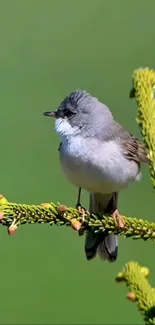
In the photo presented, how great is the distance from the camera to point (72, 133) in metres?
3.85

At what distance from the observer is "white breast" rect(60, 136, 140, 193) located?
140 inches

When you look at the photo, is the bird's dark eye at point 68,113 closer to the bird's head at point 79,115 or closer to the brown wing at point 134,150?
the bird's head at point 79,115

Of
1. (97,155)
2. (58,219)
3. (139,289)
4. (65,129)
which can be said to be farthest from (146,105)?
(65,129)

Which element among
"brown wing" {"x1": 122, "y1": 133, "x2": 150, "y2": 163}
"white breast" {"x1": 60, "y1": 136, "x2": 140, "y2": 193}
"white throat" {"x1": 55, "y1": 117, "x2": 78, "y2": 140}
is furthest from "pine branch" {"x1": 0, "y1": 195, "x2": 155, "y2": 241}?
"white throat" {"x1": 55, "y1": 117, "x2": 78, "y2": 140}

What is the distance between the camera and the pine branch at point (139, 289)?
241cm

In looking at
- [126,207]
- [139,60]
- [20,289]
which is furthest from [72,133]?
[139,60]

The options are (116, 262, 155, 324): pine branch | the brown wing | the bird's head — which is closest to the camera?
(116, 262, 155, 324): pine branch

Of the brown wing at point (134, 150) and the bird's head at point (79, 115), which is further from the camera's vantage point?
the bird's head at point (79, 115)

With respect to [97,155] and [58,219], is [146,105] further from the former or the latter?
[97,155]

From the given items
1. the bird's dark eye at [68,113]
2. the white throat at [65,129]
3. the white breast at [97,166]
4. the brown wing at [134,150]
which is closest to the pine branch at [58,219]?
the white breast at [97,166]

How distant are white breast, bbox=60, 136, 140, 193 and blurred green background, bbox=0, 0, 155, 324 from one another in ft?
4.39

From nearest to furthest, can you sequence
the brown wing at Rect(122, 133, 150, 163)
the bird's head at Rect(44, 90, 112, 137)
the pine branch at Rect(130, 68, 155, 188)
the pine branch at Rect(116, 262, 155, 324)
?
the pine branch at Rect(116, 262, 155, 324) → the pine branch at Rect(130, 68, 155, 188) → the brown wing at Rect(122, 133, 150, 163) → the bird's head at Rect(44, 90, 112, 137)

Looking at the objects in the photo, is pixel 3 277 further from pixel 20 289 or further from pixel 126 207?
pixel 126 207

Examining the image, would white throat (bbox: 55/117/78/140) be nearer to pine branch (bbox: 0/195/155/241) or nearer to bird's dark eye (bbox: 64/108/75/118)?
bird's dark eye (bbox: 64/108/75/118)
